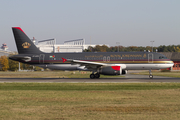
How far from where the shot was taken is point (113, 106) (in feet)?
43.9

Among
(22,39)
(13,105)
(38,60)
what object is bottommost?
(13,105)

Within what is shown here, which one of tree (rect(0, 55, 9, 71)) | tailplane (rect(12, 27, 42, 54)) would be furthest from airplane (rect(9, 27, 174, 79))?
tree (rect(0, 55, 9, 71))

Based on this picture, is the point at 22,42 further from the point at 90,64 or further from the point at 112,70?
the point at 112,70

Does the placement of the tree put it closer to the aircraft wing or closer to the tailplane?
the tailplane

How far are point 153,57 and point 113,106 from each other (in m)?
→ 26.0

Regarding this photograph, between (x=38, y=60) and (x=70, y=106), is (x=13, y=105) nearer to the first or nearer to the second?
(x=70, y=106)

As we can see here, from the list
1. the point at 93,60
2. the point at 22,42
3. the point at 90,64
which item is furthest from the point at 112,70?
the point at 22,42

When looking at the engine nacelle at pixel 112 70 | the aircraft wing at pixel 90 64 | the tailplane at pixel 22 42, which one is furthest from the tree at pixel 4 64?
the engine nacelle at pixel 112 70

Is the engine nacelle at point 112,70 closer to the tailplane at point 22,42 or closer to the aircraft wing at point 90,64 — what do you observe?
the aircraft wing at point 90,64

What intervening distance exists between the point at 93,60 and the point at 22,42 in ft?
40.0

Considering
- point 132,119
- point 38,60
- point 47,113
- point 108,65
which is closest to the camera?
point 132,119

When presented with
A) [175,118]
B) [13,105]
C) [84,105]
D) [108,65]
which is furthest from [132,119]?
[108,65]

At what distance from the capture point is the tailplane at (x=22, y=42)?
39.5 m

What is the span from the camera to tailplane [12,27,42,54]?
39.5m
